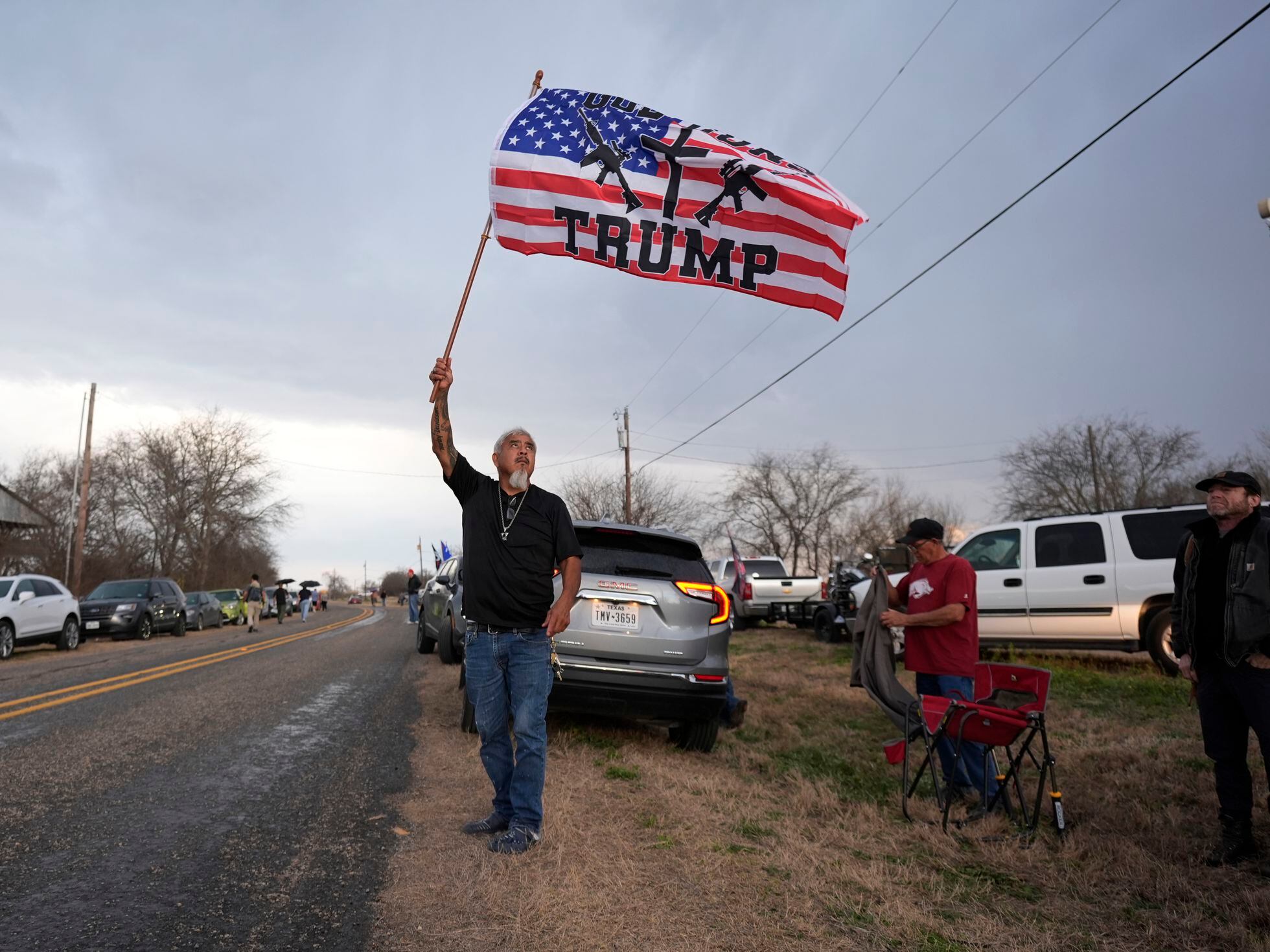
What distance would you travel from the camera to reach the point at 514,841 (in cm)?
387

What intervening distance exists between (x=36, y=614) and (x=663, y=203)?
15.6 meters

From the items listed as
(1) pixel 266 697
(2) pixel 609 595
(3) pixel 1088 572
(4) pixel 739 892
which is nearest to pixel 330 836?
(4) pixel 739 892

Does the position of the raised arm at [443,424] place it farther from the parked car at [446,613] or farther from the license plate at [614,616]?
the parked car at [446,613]

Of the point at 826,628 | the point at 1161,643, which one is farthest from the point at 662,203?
the point at 826,628

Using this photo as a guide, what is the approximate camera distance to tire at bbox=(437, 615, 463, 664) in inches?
449

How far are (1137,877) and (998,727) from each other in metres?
0.94

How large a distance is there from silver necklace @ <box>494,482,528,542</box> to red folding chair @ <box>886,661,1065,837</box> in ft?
8.51

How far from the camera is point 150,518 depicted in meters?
52.5

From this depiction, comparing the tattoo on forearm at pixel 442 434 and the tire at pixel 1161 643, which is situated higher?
the tattoo on forearm at pixel 442 434

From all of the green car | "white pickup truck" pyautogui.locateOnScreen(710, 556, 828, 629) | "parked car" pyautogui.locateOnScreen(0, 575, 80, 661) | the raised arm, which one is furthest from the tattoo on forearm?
the green car

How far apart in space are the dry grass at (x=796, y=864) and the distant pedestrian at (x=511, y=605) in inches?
13.0

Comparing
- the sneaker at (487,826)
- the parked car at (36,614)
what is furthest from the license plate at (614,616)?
the parked car at (36,614)

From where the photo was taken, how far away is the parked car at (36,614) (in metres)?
14.4

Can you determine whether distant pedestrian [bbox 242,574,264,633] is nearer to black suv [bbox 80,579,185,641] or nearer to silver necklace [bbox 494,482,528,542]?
black suv [bbox 80,579,185,641]
